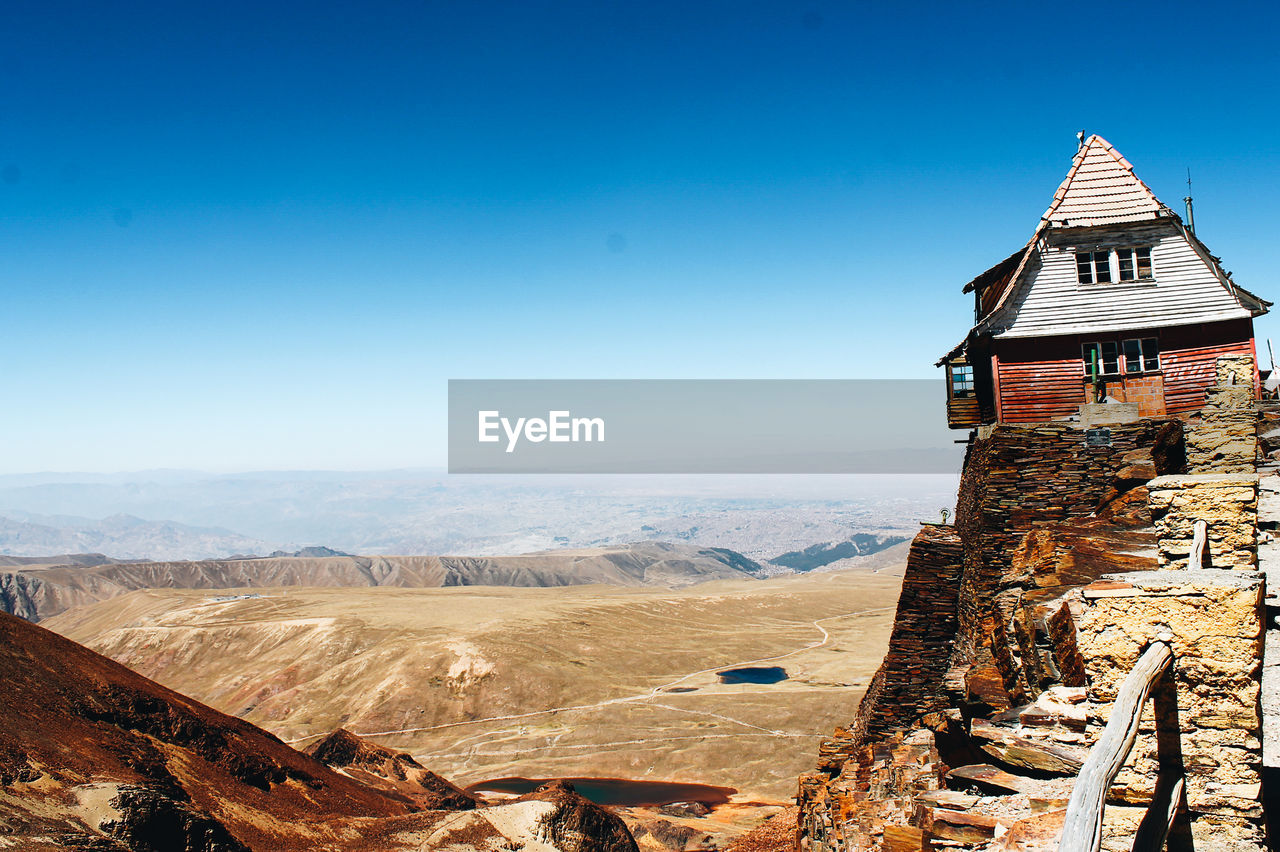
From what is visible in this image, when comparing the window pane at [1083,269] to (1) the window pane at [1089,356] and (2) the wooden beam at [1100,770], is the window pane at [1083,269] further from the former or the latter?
(2) the wooden beam at [1100,770]

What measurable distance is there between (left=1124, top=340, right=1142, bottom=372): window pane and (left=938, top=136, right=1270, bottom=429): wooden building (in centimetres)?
3

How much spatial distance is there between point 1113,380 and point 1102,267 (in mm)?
3358

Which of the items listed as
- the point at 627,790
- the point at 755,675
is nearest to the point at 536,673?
the point at 755,675

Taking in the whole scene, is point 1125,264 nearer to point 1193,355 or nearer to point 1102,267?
point 1102,267

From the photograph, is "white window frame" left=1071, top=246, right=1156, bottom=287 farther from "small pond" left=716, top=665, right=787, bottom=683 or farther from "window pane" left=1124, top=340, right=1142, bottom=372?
"small pond" left=716, top=665, right=787, bottom=683

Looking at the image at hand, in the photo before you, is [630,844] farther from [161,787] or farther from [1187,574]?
[1187,574]

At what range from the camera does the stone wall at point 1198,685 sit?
479cm

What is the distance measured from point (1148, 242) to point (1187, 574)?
21.8 m

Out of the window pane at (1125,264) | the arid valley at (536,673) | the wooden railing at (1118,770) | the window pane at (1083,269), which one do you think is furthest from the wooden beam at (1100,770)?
the arid valley at (536,673)

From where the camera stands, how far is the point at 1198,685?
192 inches

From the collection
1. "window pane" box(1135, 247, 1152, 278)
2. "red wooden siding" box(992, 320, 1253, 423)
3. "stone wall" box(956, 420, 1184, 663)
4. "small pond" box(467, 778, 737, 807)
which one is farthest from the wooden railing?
"small pond" box(467, 778, 737, 807)

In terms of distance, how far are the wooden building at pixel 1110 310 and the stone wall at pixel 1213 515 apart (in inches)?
671

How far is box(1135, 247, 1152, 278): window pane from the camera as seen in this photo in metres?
22.6

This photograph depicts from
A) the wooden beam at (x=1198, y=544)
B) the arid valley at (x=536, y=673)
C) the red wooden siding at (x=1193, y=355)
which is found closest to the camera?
the wooden beam at (x=1198, y=544)
